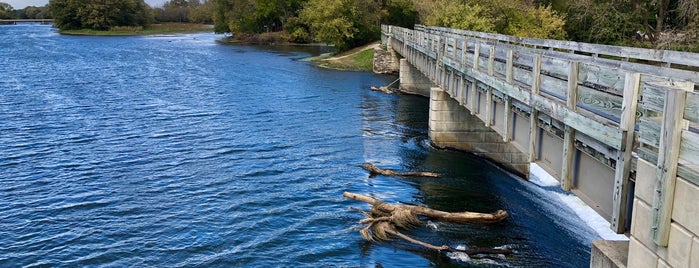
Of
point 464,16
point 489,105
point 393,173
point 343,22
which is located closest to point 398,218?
point 489,105

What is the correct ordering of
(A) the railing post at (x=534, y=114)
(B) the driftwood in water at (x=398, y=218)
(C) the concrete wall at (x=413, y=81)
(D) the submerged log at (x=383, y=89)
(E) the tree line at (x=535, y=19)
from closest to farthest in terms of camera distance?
1. (A) the railing post at (x=534, y=114)
2. (B) the driftwood in water at (x=398, y=218)
3. (E) the tree line at (x=535, y=19)
4. (C) the concrete wall at (x=413, y=81)
5. (D) the submerged log at (x=383, y=89)

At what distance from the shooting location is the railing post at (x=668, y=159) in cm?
674

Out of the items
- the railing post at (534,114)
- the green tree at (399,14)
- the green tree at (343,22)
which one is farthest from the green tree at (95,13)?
the railing post at (534,114)

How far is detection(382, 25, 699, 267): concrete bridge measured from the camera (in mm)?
6777

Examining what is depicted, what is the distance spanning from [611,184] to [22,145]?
2384 centimetres

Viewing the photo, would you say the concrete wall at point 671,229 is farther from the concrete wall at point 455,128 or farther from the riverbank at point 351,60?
the riverbank at point 351,60

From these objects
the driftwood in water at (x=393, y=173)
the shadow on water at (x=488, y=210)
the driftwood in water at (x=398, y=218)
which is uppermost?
the driftwood in water at (x=398, y=218)

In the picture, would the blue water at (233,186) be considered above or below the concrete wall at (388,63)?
below

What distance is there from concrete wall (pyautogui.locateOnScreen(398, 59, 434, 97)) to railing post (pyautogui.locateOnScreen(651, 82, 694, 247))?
36970 mm

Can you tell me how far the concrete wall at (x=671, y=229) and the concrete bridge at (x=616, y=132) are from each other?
0.01 m

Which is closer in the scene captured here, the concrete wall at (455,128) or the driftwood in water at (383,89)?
the concrete wall at (455,128)

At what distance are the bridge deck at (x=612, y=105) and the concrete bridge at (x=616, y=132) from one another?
15mm

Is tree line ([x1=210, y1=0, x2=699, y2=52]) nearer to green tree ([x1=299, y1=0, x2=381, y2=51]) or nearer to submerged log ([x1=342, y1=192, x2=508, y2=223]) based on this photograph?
green tree ([x1=299, y1=0, x2=381, y2=51])

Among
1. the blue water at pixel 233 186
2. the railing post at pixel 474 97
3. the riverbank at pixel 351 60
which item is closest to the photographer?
the blue water at pixel 233 186
